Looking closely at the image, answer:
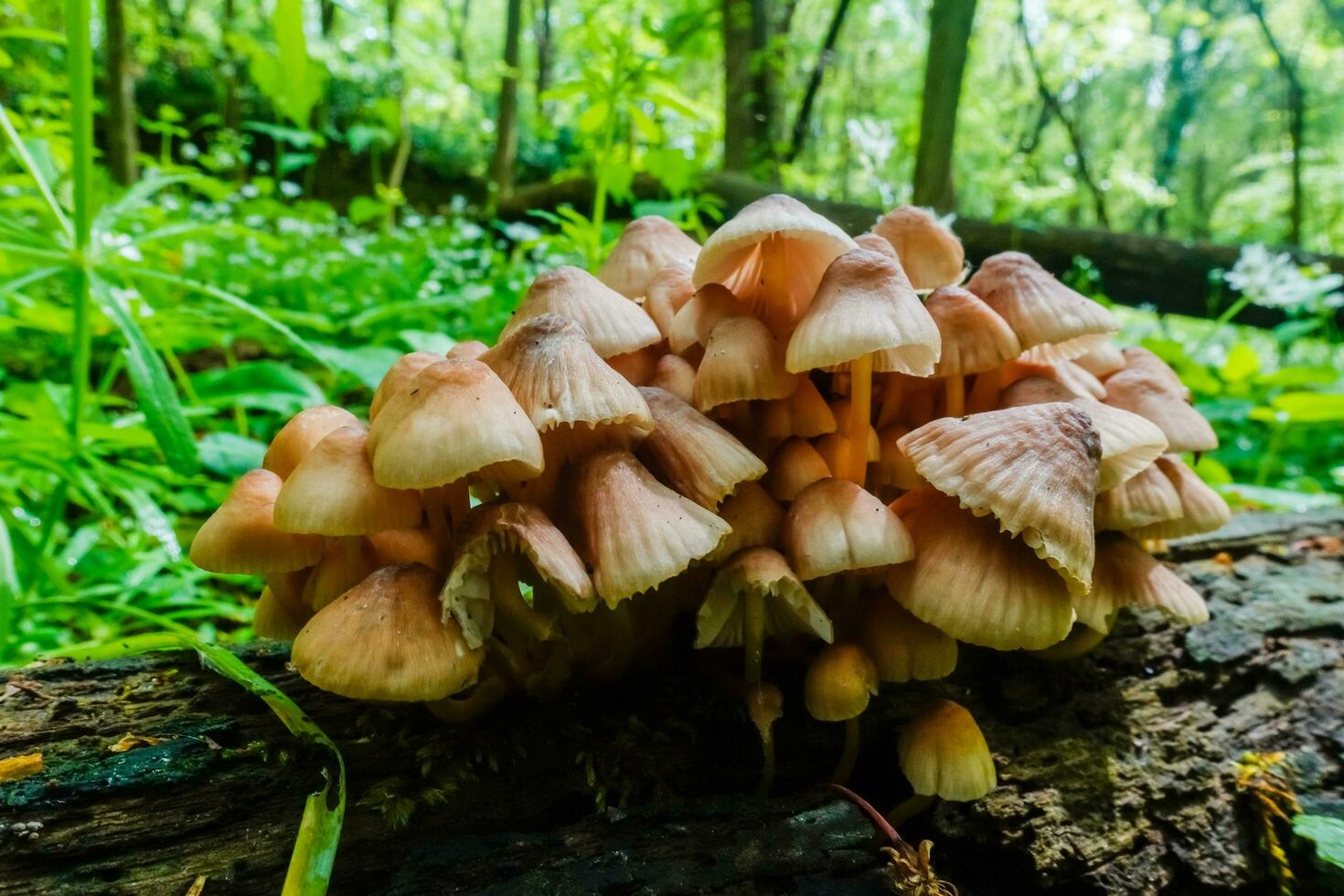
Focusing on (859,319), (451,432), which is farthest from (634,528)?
(859,319)

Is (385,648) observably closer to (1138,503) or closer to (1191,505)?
(1138,503)

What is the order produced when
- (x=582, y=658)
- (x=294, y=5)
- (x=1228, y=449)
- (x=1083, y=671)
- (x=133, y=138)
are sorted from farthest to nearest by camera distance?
(x=133, y=138) < (x=1228, y=449) < (x=1083, y=671) < (x=582, y=658) < (x=294, y=5)

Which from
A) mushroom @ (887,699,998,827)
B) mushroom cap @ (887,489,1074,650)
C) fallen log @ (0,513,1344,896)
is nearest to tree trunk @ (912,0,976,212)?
fallen log @ (0,513,1344,896)

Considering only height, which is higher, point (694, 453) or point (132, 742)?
point (694, 453)

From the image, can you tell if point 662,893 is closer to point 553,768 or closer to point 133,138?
point 553,768

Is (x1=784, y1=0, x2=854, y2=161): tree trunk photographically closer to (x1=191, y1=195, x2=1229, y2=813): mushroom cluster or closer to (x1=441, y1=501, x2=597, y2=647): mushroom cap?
(x1=191, y1=195, x2=1229, y2=813): mushroom cluster

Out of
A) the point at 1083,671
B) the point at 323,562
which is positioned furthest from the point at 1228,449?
the point at 323,562

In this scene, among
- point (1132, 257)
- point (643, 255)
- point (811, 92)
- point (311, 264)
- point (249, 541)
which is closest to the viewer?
point (249, 541)
